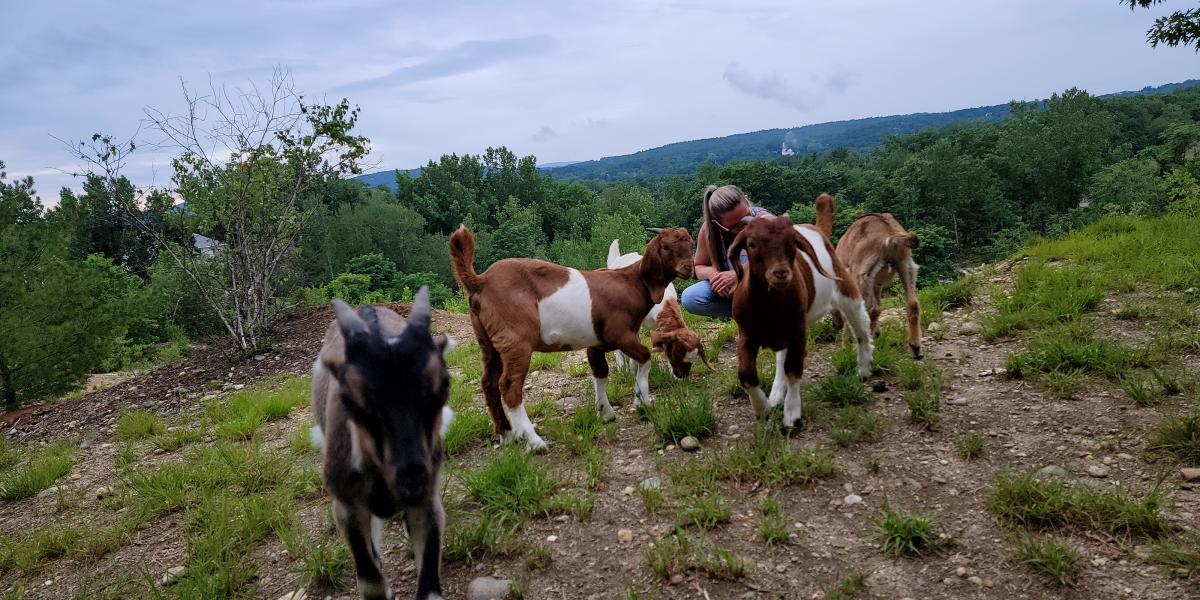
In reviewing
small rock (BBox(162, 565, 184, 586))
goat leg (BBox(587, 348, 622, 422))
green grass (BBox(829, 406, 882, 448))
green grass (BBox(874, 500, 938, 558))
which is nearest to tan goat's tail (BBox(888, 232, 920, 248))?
green grass (BBox(829, 406, 882, 448))

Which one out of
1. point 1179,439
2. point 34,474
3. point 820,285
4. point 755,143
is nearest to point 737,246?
point 820,285

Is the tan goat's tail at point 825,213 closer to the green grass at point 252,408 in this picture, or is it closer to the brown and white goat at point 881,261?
the brown and white goat at point 881,261

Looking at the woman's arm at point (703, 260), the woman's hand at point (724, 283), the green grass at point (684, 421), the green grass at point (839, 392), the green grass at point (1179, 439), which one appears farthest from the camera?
the woman's arm at point (703, 260)

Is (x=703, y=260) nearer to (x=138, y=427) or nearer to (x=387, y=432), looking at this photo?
(x=387, y=432)

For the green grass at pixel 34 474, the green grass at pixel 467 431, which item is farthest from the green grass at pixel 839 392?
the green grass at pixel 34 474

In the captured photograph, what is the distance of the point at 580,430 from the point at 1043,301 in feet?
15.8

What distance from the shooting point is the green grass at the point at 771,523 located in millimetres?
3137

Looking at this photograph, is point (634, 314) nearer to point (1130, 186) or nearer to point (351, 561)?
point (351, 561)

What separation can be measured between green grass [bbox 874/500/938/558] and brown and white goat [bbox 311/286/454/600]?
7.26 ft

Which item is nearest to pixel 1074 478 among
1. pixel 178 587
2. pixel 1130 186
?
pixel 178 587

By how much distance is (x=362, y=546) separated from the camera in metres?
2.68

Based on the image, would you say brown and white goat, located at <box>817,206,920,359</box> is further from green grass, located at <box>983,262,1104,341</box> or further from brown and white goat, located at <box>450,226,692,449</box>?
brown and white goat, located at <box>450,226,692,449</box>

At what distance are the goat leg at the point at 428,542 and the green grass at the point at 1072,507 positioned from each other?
2.83 m

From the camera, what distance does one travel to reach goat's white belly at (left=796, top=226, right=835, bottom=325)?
4.54m
